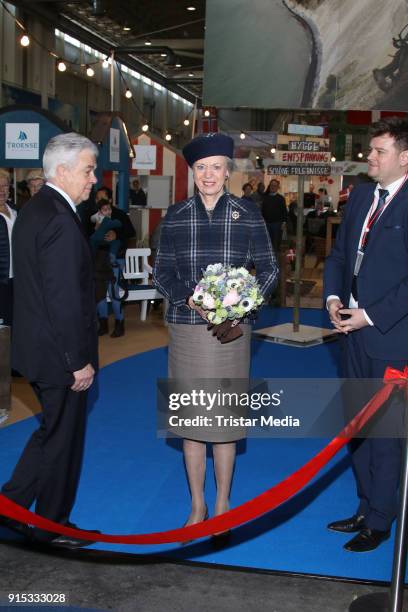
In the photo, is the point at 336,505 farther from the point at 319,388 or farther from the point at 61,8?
the point at 61,8

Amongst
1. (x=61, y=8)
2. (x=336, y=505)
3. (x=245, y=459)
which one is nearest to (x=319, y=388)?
(x=245, y=459)

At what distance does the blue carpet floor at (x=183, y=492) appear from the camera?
3293mm

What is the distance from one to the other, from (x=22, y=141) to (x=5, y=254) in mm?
2724

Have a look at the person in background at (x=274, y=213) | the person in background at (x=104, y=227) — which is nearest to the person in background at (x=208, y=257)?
the person in background at (x=104, y=227)

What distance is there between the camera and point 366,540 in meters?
3.39

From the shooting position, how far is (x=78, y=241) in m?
3.07

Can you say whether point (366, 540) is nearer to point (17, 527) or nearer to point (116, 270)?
point (17, 527)

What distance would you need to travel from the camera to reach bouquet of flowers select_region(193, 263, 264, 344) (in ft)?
9.75

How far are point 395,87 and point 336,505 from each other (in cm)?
467

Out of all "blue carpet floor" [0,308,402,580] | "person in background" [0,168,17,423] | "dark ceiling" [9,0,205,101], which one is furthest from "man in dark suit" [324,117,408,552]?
"dark ceiling" [9,0,205,101]

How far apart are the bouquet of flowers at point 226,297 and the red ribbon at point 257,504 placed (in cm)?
60

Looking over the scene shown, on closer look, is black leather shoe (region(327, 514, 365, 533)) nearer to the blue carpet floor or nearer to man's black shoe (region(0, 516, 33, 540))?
the blue carpet floor

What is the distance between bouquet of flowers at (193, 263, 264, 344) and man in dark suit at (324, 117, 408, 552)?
45 centimetres

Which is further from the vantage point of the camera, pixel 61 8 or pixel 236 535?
pixel 61 8
